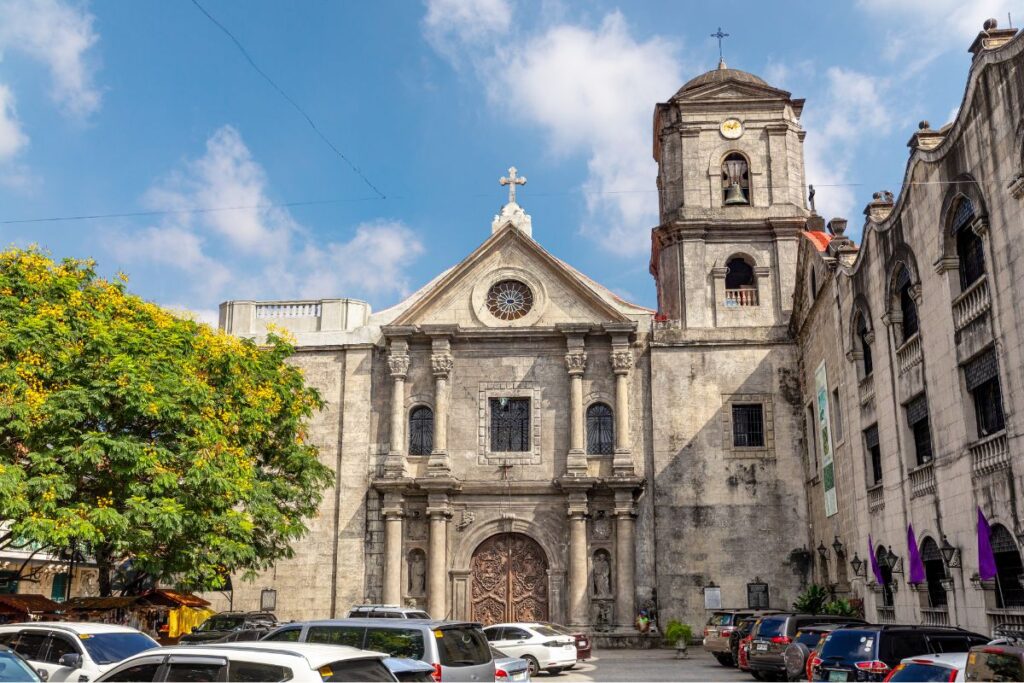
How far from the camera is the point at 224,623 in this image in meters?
23.6

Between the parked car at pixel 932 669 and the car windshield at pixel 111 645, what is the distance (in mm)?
9331

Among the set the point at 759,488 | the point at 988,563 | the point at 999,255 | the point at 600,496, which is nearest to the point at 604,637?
the point at 600,496

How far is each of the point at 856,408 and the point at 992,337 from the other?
8.13m

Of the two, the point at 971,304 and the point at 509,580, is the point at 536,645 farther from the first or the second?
the point at 971,304

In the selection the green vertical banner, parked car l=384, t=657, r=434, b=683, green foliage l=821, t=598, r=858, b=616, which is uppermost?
the green vertical banner

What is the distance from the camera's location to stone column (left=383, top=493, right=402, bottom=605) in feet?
97.3

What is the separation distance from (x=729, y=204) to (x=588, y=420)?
8.52 meters

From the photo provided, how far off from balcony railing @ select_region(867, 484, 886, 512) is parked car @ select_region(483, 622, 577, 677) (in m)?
7.51

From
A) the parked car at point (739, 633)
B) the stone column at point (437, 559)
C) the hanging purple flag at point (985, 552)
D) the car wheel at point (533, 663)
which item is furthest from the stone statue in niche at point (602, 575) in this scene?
the hanging purple flag at point (985, 552)

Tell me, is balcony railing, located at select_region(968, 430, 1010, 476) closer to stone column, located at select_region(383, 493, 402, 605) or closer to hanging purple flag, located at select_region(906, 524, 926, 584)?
hanging purple flag, located at select_region(906, 524, 926, 584)

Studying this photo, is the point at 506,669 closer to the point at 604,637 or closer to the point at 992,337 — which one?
the point at 992,337

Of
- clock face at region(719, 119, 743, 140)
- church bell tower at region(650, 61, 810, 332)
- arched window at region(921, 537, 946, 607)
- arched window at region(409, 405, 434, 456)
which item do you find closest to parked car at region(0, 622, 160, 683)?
arched window at region(921, 537, 946, 607)

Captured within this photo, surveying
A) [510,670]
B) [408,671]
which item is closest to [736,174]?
[510,670]

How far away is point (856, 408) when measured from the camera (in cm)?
2406
